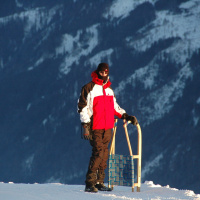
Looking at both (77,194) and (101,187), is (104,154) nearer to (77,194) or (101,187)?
(101,187)

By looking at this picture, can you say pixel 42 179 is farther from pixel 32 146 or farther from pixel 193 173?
pixel 193 173

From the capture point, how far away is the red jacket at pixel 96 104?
5723 mm

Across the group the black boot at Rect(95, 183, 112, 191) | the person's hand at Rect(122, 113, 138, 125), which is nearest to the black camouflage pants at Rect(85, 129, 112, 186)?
the black boot at Rect(95, 183, 112, 191)

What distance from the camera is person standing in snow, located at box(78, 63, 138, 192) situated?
5.73 meters

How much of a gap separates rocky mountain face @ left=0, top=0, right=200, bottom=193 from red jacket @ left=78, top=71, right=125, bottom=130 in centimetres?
4458

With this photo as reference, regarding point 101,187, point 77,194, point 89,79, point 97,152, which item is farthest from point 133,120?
point 89,79

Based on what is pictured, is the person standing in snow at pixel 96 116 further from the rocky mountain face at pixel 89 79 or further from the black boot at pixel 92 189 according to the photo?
the rocky mountain face at pixel 89 79

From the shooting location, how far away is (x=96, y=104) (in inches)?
227

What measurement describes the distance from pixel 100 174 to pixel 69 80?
49.0 m

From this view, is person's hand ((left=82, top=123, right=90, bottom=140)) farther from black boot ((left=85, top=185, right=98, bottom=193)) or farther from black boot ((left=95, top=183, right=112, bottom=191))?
black boot ((left=95, top=183, right=112, bottom=191))

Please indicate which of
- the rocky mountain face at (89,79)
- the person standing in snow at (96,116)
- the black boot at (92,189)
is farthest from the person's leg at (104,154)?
the rocky mountain face at (89,79)

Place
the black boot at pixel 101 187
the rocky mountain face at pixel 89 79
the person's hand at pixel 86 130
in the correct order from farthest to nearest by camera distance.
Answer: the rocky mountain face at pixel 89 79, the black boot at pixel 101 187, the person's hand at pixel 86 130

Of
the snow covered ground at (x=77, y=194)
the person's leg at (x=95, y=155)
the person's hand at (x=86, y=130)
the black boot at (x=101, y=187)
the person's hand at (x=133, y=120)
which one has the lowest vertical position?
the snow covered ground at (x=77, y=194)

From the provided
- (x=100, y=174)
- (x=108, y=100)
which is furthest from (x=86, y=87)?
(x=100, y=174)
